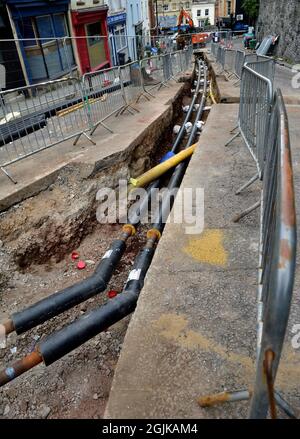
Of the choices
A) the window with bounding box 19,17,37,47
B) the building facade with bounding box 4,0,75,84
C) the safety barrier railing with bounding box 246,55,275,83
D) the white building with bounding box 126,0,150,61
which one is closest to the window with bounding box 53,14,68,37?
the building facade with bounding box 4,0,75,84

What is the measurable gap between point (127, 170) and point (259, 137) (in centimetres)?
318

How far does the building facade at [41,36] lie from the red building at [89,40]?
637 mm

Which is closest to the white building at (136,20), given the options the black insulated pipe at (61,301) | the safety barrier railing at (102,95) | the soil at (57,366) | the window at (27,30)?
the window at (27,30)

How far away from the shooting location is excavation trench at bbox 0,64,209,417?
3038mm

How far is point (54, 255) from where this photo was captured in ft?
16.3

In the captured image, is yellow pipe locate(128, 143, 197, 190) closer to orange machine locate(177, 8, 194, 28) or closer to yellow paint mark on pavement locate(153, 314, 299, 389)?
yellow paint mark on pavement locate(153, 314, 299, 389)

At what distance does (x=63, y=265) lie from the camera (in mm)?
4836

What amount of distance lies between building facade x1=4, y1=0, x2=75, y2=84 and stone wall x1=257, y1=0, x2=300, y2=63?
13.0 metres

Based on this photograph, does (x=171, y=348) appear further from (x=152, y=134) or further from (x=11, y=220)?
(x=152, y=134)

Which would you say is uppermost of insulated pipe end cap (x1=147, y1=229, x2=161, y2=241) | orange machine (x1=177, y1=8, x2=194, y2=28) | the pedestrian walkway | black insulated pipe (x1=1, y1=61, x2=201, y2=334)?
orange machine (x1=177, y1=8, x2=194, y2=28)

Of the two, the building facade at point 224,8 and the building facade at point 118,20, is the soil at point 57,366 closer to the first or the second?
the building facade at point 118,20

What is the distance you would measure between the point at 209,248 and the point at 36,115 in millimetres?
4830

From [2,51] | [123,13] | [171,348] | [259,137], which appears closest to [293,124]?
[259,137]

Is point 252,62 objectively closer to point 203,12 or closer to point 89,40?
point 89,40
